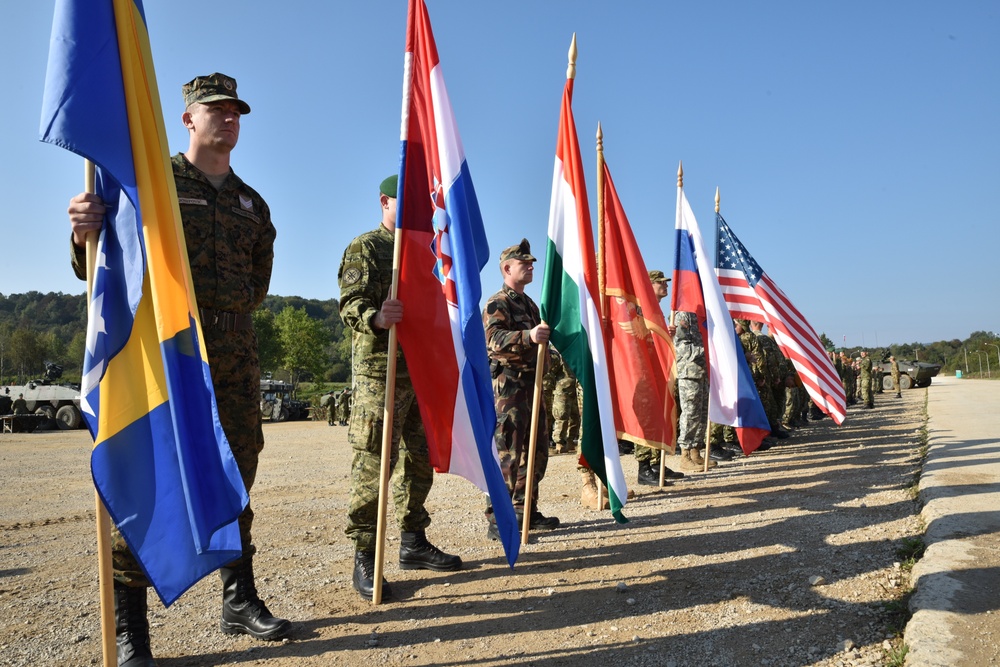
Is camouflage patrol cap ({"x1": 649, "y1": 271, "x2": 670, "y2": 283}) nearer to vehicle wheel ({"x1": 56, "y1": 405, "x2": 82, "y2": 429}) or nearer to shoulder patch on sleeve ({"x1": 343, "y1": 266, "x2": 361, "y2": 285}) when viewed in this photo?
shoulder patch on sleeve ({"x1": 343, "y1": 266, "x2": 361, "y2": 285})

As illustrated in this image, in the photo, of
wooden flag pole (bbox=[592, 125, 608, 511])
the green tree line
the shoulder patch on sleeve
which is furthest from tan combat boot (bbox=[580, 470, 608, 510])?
the green tree line

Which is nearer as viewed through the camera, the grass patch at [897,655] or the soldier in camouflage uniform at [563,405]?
the grass patch at [897,655]

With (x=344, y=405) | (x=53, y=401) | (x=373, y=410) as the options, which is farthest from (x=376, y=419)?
(x=53, y=401)

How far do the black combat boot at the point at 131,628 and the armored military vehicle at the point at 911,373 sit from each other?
129 feet

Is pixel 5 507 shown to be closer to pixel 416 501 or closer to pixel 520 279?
pixel 416 501

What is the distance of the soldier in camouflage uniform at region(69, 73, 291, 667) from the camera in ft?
10.2

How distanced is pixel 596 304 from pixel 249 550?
9.20 feet

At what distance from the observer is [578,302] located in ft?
15.7

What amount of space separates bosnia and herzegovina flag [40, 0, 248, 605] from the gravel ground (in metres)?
0.81

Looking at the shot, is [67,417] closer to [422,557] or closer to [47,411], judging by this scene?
[47,411]

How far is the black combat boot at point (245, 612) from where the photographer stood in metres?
3.03

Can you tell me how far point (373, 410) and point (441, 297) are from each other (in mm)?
751

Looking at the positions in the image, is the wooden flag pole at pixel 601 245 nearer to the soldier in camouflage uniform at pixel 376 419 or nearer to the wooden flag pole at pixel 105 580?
the soldier in camouflage uniform at pixel 376 419

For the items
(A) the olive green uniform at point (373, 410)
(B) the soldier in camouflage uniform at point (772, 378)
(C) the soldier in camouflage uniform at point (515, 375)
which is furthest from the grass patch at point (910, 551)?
(B) the soldier in camouflage uniform at point (772, 378)
